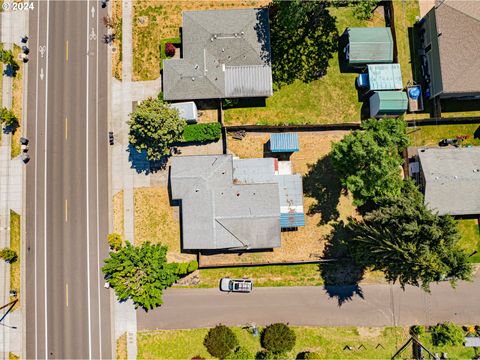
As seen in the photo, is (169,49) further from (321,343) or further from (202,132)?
(321,343)

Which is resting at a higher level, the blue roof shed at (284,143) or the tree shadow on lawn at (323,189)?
the blue roof shed at (284,143)

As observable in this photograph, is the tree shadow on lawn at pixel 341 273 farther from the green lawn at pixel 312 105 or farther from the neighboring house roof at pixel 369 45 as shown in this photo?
the neighboring house roof at pixel 369 45

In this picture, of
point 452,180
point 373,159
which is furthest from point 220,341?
point 452,180

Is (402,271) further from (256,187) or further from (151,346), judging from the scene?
(151,346)

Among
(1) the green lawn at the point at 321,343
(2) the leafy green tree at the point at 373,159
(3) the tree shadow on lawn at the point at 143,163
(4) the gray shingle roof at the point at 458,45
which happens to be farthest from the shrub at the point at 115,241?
(4) the gray shingle roof at the point at 458,45

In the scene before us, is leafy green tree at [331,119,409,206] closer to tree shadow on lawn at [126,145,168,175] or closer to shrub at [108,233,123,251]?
tree shadow on lawn at [126,145,168,175]
